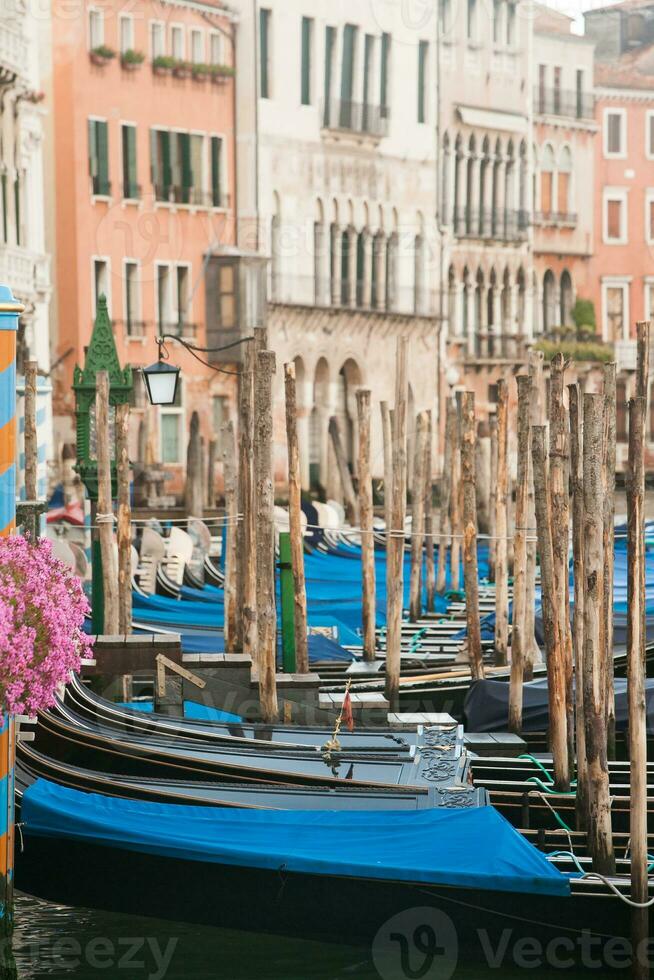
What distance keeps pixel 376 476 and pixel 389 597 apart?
14.3 metres

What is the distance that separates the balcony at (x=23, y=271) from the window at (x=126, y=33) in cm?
280

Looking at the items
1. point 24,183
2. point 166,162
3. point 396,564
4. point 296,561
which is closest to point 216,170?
point 166,162

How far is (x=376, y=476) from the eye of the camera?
23406 millimetres

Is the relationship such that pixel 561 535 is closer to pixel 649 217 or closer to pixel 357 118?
pixel 357 118

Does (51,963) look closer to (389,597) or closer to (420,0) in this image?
(389,597)

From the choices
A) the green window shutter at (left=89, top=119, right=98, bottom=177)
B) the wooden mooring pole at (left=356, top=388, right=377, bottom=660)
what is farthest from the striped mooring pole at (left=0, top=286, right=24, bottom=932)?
the green window shutter at (left=89, top=119, right=98, bottom=177)

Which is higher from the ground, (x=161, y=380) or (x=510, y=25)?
(x=510, y=25)

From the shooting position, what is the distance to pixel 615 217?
92.3 feet

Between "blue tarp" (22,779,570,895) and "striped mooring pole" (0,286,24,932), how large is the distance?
1082 millimetres

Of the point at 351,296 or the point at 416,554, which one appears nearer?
the point at 416,554

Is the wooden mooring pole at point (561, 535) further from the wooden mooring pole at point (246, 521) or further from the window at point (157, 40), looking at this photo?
the window at point (157, 40)

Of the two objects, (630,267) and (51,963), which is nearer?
(51,963)

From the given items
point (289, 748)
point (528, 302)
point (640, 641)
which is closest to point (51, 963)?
point (289, 748)

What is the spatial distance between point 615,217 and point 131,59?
389 inches
